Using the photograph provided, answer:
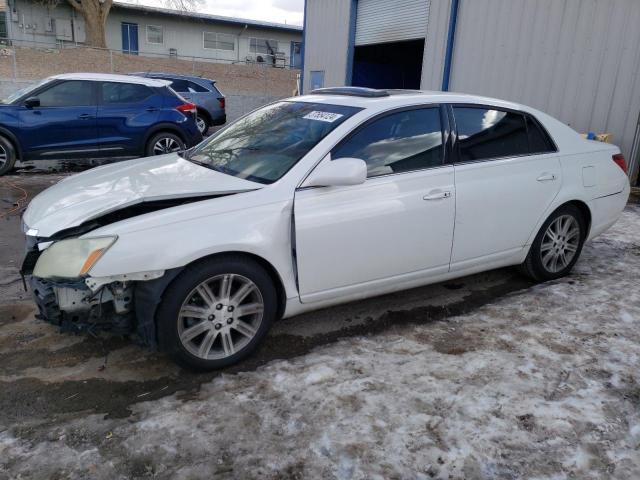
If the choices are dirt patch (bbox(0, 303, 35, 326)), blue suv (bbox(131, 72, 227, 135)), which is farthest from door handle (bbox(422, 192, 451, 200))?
blue suv (bbox(131, 72, 227, 135))

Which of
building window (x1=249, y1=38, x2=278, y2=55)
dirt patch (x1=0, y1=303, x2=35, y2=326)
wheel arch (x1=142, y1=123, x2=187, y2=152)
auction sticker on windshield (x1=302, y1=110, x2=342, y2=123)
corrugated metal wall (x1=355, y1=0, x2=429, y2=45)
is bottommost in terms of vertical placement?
dirt patch (x1=0, y1=303, x2=35, y2=326)

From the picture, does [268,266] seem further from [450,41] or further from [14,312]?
[450,41]

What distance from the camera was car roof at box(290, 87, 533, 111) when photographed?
3.65 m

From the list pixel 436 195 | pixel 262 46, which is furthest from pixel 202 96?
pixel 262 46

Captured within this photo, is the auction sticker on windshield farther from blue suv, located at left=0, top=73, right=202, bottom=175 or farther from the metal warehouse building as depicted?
the metal warehouse building

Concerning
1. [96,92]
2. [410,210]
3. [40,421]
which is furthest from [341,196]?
[96,92]

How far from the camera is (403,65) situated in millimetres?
16766

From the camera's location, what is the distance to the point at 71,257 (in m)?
2.85

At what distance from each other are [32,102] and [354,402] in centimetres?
807

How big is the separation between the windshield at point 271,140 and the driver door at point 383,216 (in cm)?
22

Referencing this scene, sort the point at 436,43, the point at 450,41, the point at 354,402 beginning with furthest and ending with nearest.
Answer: the point at 436,43
the point at 450,41
the point at 354,402

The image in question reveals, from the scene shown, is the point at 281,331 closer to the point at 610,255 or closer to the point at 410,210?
the point at 410,210

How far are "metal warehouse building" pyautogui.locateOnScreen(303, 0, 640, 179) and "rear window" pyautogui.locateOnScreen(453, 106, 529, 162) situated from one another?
204 inches

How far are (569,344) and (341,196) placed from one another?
1828 mm
